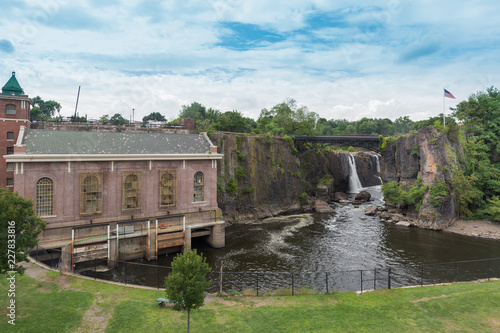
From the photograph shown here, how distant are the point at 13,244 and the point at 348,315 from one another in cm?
1655

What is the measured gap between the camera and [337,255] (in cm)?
3053

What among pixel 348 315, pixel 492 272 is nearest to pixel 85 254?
pixel 348 315

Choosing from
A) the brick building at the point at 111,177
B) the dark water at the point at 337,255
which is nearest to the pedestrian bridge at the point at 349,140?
the dark water at the point at 337,255

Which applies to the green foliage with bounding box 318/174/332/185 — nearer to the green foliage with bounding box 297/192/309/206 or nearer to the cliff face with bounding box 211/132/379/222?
the cliff face with bounding box 211/132/379/222

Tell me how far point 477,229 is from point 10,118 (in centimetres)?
5755

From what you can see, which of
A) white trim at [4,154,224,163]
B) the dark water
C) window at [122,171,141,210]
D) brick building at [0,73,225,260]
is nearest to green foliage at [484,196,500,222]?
the dark water

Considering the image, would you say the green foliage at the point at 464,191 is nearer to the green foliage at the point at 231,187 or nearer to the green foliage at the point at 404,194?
the green foliage at the point at 404,194

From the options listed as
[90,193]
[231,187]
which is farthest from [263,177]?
[90,193]

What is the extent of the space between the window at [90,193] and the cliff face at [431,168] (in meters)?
42.8

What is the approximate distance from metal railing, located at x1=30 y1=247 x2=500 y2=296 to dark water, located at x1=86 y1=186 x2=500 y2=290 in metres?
0.08

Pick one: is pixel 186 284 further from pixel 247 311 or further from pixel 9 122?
pixel 9 122

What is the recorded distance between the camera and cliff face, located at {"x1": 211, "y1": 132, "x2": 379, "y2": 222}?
142 feet

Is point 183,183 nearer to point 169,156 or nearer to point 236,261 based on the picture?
point 169,156

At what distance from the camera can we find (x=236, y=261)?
92.3ft
